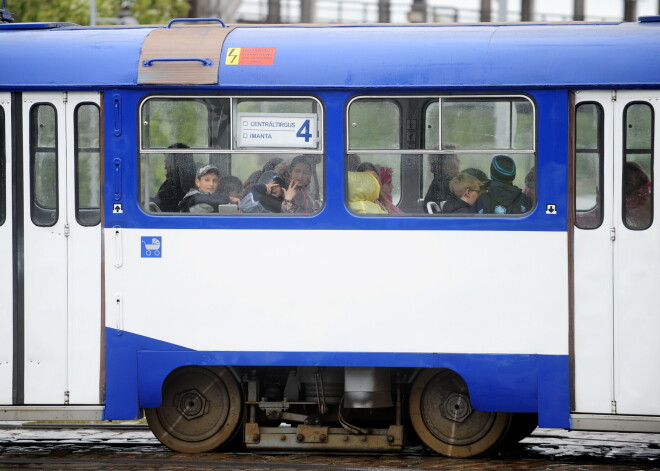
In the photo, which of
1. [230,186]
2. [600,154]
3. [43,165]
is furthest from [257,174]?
[600,154]

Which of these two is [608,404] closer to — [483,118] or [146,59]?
[483,118]

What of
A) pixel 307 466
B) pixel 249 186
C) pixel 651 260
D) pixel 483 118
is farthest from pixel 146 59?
pixel 651 260

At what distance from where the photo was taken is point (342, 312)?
863cm

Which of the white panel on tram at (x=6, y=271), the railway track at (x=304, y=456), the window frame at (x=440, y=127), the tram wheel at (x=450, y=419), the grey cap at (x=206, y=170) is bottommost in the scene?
the railway track at (x=304, y=456)

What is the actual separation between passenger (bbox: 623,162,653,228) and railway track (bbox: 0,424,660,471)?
1.84 metres

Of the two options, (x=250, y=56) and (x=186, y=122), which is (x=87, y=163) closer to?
(x=186, y=122)

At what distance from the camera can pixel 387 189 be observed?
8625mm

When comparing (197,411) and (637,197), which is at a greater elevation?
(637,197)

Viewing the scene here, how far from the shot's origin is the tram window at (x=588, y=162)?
27.8 ft

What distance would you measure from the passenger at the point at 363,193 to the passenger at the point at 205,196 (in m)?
0.86

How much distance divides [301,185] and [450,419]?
84.0 inches

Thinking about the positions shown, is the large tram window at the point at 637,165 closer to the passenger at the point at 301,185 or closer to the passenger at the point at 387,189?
the passenger at the point at 387,189

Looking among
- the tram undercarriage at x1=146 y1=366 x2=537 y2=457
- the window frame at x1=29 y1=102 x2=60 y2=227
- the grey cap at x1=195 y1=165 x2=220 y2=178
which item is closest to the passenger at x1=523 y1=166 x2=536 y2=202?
the tram undercarriage at x1=146 y1=366 x2=537 y2=457

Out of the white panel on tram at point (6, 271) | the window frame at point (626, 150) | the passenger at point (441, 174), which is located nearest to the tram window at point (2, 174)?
the white panel on tram at point (6, 271)
